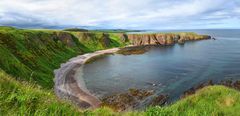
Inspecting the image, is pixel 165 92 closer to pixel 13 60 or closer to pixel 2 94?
pixel 13 60

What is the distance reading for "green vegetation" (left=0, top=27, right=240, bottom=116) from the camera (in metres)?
10.7

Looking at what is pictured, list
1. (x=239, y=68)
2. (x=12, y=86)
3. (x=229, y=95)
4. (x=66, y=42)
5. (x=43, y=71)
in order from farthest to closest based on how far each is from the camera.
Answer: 1. (x=66, y=42)
2. (x=239, y=68)
3. (x=43, y=71)
4. (x=229, y=95)
5. (x=12, y=86)

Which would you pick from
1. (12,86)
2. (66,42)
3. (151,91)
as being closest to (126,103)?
(151,91)

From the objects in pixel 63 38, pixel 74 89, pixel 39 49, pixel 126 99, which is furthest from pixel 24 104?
pixel 63 38

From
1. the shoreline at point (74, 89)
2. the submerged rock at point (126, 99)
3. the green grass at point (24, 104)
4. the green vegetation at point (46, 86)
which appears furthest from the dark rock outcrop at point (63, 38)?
the green grass at point (24, 104)

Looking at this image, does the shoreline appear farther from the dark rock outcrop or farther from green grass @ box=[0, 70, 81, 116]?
the dark rock outcrop

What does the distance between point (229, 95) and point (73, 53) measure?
116 metres

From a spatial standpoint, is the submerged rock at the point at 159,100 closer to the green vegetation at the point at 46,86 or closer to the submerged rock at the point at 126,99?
the submerged rock at the point at 126,99

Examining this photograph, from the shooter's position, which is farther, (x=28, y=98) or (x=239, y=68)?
(x=239, y=68)

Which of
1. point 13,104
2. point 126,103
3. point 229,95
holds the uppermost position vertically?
point 13,104

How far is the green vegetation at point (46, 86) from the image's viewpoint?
1066 cm

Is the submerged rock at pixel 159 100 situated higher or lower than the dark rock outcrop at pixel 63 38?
lower

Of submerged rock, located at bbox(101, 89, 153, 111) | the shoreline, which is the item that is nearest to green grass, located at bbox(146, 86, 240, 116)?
submerged rock, located at bbox(101, 89, 153, 111)

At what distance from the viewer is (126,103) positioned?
183 ft
